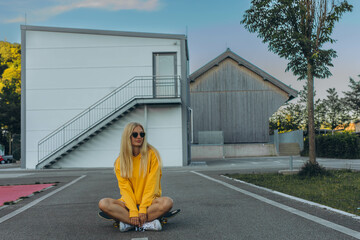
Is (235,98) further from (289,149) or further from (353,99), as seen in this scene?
(353,99)

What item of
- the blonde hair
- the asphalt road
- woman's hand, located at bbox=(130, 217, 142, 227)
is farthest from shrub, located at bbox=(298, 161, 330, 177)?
woman's hand, located at bbox=(130, 217, 142, 227)

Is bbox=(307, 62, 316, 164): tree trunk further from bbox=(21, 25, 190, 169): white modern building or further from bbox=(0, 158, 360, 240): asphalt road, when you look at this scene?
bbox=(21, 25, 190, 169): white modern building

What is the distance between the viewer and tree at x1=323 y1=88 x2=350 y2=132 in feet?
204

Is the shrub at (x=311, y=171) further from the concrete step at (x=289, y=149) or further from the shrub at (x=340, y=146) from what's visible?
the concrete step at (x=289, y=149)

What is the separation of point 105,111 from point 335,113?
48.4m

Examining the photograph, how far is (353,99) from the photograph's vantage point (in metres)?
61.2

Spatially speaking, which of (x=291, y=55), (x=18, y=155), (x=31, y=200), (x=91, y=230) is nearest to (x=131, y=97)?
(x=291, y=55)

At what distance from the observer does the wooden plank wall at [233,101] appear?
1497 inches

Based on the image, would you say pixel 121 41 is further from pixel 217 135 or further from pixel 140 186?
pixel 140 186

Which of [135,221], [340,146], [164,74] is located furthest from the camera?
[340,146]

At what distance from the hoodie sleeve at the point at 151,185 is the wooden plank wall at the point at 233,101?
107 ft

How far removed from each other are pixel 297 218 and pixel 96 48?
19.4 m

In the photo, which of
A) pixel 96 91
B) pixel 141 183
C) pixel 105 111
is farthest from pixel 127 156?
pixel 96 91

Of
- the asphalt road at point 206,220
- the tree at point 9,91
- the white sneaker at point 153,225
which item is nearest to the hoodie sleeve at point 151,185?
the white sneaker at point 153,225
